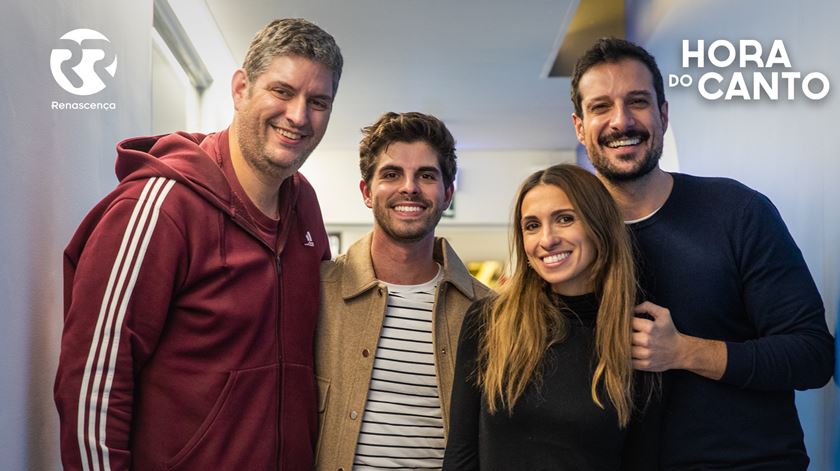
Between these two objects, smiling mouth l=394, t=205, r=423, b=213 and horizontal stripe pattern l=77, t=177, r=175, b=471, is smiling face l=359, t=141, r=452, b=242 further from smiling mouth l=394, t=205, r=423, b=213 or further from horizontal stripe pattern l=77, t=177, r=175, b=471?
horizontal stripe pattern l=77, t=177, r=175, b=471

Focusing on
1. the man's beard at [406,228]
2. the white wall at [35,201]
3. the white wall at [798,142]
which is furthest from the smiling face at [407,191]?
the white wall at [798,142]

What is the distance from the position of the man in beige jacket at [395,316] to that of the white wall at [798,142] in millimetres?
840

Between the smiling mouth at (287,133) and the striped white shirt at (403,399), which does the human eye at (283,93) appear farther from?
the striped white shirt at (403,399)

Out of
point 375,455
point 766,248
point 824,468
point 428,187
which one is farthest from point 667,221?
point 375,455

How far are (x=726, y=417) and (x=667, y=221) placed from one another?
44 centimetres

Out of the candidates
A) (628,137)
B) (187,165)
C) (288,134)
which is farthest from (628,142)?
(187,165)

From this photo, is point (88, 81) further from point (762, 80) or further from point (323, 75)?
point (762, 80)

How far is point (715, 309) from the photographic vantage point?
1.66 m

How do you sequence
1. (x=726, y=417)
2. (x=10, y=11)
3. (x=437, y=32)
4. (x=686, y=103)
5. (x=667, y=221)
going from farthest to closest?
(x=437, y=32) → (x=686, y=103) → (x=667, y=221) → (x=726, y=417) → (x=10, y=11)

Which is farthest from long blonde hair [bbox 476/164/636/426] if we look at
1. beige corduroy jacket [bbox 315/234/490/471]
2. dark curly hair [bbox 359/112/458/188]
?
dark curly hair [bbox 359/112/458/188]

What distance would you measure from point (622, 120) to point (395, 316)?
723 mm

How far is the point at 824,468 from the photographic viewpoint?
1.86m

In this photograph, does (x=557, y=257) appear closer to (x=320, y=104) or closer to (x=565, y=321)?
(x=565, y=321)

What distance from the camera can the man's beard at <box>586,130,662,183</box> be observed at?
177 cm
